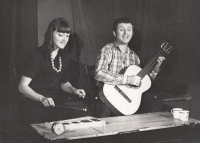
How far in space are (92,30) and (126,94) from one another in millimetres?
896

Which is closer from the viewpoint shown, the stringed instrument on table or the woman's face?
the woman's face

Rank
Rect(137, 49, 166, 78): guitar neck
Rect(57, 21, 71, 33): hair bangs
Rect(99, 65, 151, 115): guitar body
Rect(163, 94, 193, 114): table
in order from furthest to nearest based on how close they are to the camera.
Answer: Rect(163, 94, 193, 114): table, Rect(137, 49, 166, 78): guitar neck, Rect(99, 65, 151, 115): guitar body, Rect(57, 21, 71, 33): hair bangs

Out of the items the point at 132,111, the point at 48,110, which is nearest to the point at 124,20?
the point at 132,111

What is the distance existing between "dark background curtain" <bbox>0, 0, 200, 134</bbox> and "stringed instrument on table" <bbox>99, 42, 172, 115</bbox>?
0.55 meters

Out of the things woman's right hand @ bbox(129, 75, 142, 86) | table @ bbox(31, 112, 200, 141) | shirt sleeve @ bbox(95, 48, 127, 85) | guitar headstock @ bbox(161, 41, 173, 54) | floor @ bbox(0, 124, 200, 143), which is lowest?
floor @ bbox(0, 124, 200, 143)

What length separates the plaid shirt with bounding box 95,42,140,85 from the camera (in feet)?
10.1

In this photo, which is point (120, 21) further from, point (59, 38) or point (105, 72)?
point (59, 38)

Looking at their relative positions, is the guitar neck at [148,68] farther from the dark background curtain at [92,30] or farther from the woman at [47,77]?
the woman at [47,77]

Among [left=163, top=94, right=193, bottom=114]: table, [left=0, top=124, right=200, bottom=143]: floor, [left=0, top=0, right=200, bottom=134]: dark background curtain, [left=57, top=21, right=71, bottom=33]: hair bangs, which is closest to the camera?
[left=0, top=124, right=200, bottom=143]: floor

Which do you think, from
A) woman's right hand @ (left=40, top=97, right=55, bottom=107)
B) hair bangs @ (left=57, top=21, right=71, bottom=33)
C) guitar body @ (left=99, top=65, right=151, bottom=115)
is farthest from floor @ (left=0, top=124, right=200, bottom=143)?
hair bangs @ (left=57, top=21, right=71, bottom=33)

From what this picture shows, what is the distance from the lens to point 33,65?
279cm

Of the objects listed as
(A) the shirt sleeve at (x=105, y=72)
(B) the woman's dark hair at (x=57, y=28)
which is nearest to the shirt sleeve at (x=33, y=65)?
(B) the woman's dark hair at (x=57, y=28)

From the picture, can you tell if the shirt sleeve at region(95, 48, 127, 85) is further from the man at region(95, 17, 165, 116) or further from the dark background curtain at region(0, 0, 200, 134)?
the dark background curtain at region(0, 0, 200, 134)

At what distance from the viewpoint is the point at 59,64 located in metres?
3.02
